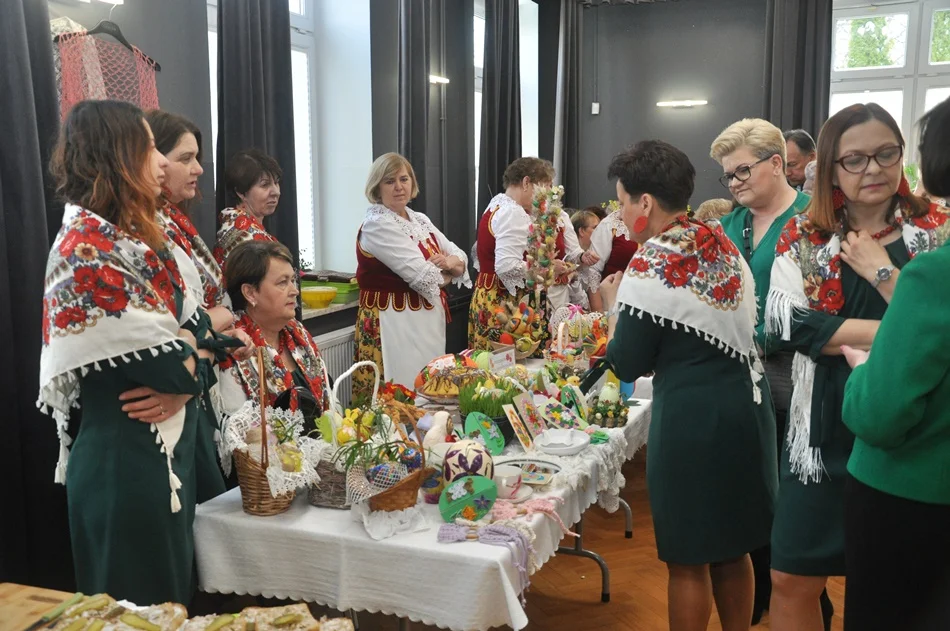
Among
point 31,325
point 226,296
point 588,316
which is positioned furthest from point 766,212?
point 31,325

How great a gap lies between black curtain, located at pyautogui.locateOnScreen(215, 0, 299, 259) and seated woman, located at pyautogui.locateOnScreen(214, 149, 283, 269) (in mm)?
245

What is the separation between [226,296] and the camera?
249cm

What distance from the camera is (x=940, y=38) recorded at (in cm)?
716

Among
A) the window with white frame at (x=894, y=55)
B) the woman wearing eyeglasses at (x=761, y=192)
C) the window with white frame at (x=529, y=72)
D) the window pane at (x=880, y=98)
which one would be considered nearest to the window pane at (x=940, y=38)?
the window with white frame at (x=894, y=55)

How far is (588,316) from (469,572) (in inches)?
79.3

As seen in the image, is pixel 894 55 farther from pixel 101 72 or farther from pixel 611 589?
pixel 101 72

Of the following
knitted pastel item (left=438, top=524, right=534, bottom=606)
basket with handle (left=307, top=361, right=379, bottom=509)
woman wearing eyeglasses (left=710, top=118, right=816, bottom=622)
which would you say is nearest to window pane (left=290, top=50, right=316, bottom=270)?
woman wearing eyeglasses (left=710, top=118, right=816, bottom=622)

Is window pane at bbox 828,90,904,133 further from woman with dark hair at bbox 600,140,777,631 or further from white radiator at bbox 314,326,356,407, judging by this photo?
woman with dark hair at bbox 600,140,777,631

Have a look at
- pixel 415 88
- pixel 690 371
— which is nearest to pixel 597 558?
pixel 690 371

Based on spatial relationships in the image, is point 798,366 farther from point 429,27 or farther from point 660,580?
point 429,27

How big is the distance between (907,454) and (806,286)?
58 cm

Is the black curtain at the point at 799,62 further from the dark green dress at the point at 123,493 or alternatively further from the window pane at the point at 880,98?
the dark green dress at the point at 123,493

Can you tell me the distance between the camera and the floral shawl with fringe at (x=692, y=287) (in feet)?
6.57

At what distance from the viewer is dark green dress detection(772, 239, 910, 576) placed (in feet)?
6.08
